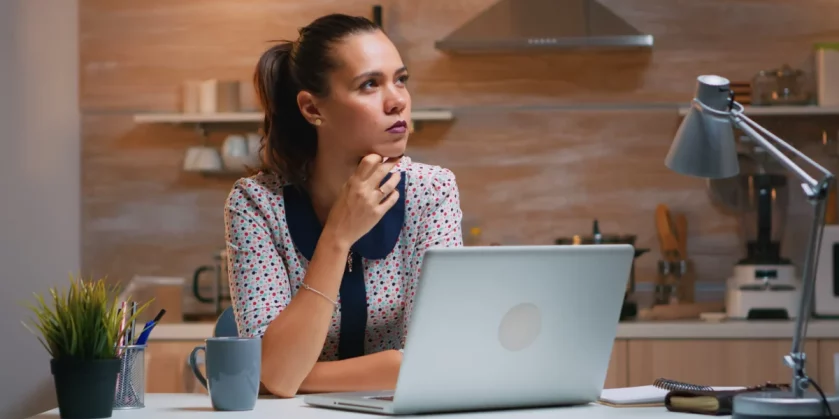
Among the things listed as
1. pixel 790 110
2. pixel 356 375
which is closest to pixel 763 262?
pixel 790 110

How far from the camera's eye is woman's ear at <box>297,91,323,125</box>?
86.0 inches

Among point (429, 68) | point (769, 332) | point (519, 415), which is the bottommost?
point (769, 332)

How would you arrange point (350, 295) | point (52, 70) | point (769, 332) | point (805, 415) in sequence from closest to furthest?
point (805, 415) < point (350, 295) < point (769, 332) < point (52, 70)

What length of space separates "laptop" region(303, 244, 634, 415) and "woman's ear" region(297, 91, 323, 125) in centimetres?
79

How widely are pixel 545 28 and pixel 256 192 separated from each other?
2.03m

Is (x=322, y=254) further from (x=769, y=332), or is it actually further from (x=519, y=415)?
(x=769, y=332)

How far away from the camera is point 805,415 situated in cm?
126

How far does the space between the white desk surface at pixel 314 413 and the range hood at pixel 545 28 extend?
2.46m

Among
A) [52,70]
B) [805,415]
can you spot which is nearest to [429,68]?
[52,70]

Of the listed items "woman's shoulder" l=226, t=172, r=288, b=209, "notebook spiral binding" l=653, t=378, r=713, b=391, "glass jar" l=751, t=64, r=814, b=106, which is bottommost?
"notebook spiral binding" l=653, t=378, r=713, b=391

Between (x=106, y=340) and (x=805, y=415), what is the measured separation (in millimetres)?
873

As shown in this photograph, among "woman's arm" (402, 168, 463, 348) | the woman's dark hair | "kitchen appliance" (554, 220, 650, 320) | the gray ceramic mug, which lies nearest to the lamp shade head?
the gray ceramic mug

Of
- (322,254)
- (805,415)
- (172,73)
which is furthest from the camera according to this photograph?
(172,73)

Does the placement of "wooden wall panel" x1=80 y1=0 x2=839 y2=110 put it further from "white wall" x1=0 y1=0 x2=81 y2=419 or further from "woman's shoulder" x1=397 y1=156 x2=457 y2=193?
"woman's shoulder" x1=397 y1=156 x2=457 y2=193
